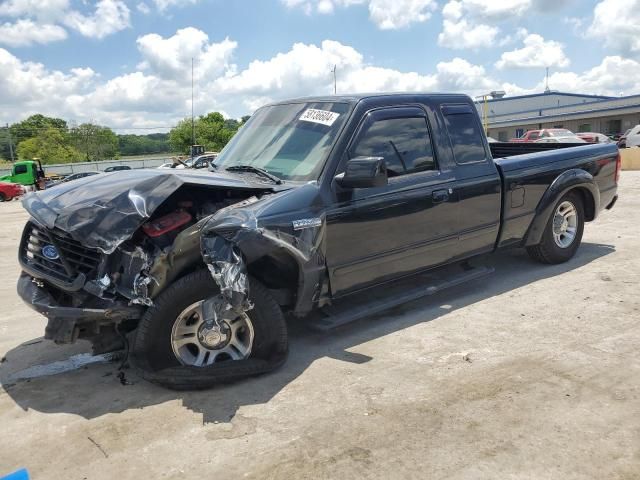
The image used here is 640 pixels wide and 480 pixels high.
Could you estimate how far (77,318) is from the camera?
10.9 ft

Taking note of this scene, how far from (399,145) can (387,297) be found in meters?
1.34

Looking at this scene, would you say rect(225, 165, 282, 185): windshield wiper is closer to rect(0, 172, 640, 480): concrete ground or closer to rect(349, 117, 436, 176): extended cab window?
rect(349, 117, 436, 176): extended cab window

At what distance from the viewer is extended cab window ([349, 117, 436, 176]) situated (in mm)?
4430

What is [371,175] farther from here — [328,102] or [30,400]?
[30,400]

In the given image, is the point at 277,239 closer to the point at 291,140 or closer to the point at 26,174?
the point at 291,140

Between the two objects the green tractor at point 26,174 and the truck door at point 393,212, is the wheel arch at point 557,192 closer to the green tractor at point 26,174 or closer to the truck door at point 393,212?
the truck door at point 393,212

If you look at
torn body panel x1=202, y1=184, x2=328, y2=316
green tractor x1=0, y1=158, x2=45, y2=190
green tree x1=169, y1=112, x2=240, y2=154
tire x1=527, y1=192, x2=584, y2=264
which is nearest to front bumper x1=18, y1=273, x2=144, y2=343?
torn body panel x1=202, y1=184, x2=328, y2=316

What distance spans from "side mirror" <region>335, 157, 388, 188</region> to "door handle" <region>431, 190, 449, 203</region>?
82 centimetres

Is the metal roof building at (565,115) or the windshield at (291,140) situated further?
the metal roof building at (565,115)

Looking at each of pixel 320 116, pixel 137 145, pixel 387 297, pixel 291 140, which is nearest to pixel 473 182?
pixel 387 297

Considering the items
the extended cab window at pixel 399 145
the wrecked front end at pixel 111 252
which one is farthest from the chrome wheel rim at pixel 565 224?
the wrecked front end at pixel 111 252

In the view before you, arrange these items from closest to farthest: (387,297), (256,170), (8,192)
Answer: (256,170), (387,297), (8,192)

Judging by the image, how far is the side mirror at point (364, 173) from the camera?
12.9 ft

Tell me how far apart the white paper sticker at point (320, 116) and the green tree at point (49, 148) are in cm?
9002
